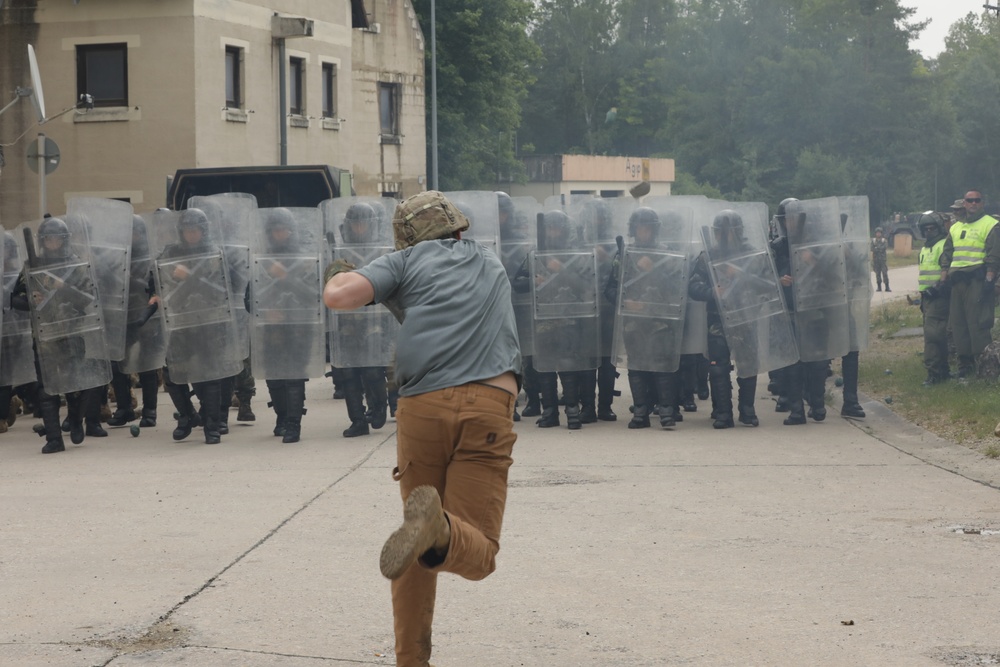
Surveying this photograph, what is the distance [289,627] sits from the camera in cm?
580

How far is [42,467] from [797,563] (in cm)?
611

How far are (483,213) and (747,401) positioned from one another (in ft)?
8.98

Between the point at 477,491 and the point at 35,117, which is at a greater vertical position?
the point at 35,117

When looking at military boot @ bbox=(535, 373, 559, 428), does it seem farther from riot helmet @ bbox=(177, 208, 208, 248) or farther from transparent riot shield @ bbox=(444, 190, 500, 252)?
riot helmet @ bbox=(177, 208, 208, 248)

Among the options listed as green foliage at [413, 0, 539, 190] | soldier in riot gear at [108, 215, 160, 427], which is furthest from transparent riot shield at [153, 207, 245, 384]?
green foliage at [413, 0, 539, 190]

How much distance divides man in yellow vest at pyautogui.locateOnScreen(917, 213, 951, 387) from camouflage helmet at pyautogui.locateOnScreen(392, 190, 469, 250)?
10514 mm

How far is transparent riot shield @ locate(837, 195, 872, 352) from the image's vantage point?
12828mm

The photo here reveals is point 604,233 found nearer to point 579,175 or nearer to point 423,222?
point 423,222

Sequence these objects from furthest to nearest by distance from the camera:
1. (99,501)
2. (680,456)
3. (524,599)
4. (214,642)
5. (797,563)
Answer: (680,456) → (99,501) → (797,563) → (524,599) → (214,642)

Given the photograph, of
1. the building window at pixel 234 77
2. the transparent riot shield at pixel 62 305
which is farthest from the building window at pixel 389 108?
the transparent riot shield at pixel 62 305

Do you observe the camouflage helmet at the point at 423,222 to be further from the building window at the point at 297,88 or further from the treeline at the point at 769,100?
the treeline at the point at 769,100

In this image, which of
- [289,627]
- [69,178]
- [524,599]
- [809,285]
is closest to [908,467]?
[809,285]

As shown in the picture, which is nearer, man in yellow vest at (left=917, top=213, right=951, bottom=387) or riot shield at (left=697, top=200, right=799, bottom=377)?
riot shield at (left=697, top=200, right=799, bottom=377)

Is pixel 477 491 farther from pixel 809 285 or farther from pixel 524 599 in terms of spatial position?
pixel 809 285
